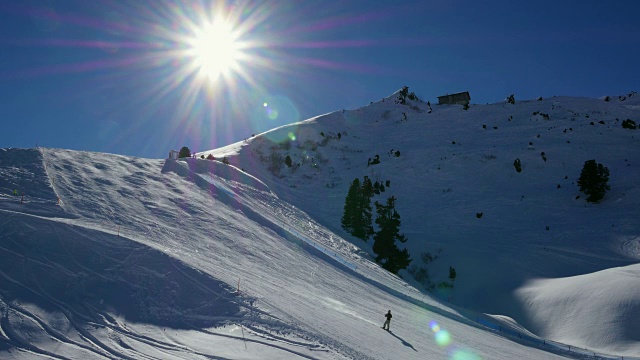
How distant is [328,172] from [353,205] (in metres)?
23.1

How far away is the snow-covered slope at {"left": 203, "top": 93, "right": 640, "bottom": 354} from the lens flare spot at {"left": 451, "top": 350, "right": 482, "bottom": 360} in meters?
14.9

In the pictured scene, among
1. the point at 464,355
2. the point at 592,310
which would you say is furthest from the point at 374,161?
the point at 464,355

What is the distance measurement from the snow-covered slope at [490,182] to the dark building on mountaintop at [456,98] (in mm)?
13709

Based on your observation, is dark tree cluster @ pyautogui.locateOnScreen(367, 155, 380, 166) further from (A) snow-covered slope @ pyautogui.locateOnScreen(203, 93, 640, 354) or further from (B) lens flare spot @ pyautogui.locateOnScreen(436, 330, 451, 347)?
(B) lens flare spot @ pyautogui.locateOnScreen(436, 330, 451, 347)

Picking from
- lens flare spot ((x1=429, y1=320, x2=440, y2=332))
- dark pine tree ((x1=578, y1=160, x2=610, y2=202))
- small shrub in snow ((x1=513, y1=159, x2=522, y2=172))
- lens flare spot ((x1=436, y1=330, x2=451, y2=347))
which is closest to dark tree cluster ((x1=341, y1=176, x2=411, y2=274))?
lens flare spot ((x1=429, y1=320, x2=440, y2=332))

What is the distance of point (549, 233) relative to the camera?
154 ft

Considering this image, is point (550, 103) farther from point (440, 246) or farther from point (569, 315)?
point (569, 315)

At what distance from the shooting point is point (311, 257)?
89.4 feet

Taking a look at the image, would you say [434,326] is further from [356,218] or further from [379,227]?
[379,227]

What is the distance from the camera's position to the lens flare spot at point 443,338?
1813 centimetres

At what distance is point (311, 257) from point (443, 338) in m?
A: 10.4

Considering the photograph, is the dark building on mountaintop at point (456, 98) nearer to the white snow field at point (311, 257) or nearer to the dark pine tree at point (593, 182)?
the white snow field at point (311, 257)

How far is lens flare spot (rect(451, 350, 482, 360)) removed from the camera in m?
16.4

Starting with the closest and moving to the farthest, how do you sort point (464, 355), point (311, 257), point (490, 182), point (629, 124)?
point (464, 355) → point (311, 257) → point (490, 182) → point (629, 124)
